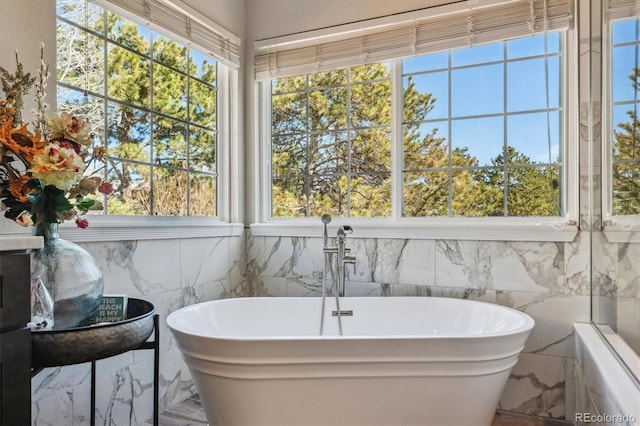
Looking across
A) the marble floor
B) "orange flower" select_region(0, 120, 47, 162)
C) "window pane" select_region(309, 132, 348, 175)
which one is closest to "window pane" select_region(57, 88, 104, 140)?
"orange flower" select_region(0, 120, 47, 162)

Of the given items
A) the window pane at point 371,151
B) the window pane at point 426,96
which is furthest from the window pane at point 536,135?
the window pane at point 371,151

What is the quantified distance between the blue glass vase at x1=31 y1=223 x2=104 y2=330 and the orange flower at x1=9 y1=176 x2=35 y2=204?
11 centimetres

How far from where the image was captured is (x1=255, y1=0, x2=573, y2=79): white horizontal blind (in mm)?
2311

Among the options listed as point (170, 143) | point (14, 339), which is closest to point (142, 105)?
point (170, 143)

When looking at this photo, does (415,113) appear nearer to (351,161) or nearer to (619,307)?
(351,161)

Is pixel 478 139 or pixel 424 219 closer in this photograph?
pixel 478 139

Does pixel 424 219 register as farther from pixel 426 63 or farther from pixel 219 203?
pixel 219 203

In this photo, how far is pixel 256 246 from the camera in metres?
3.03

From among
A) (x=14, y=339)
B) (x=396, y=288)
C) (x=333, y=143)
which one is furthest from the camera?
(x=333, y=143)

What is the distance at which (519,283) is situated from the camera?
2348 millimetres

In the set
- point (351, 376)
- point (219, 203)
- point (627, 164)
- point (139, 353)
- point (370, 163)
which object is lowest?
point (139, 353)

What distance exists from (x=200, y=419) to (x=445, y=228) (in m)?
1.69

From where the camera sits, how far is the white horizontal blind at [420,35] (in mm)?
2311

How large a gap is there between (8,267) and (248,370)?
2.93ft
